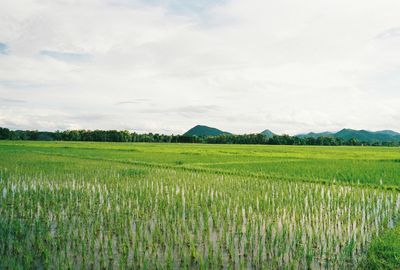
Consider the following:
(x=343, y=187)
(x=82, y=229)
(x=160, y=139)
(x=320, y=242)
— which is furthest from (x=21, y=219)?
(x=160, y=139)

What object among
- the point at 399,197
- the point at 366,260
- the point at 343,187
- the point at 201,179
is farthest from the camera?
the point at 201,179

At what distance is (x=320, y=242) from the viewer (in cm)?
522

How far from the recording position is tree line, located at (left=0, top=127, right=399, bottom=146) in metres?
72.7

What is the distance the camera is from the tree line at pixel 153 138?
2861 inches

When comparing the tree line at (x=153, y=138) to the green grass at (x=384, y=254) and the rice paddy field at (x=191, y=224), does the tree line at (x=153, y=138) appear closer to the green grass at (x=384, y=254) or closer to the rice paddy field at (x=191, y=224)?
the rice paddy field at (x=191, y=224)

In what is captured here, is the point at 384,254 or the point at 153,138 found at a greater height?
the point at 153,138

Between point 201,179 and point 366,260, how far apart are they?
305 inches

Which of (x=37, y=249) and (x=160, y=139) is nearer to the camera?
(x=37, y=249)

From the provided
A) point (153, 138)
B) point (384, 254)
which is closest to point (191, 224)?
point (384, 254)

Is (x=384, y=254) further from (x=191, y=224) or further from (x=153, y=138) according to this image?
(x=153, y=138)

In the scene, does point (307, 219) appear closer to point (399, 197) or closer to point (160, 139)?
point (399, 197)

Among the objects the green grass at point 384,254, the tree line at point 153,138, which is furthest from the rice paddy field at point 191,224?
the tree line at point 153,138

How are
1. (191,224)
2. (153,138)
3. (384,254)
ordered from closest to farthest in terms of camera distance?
1. (384,254)
2. (191,224)
3. (153,138)

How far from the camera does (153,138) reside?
266 feet
